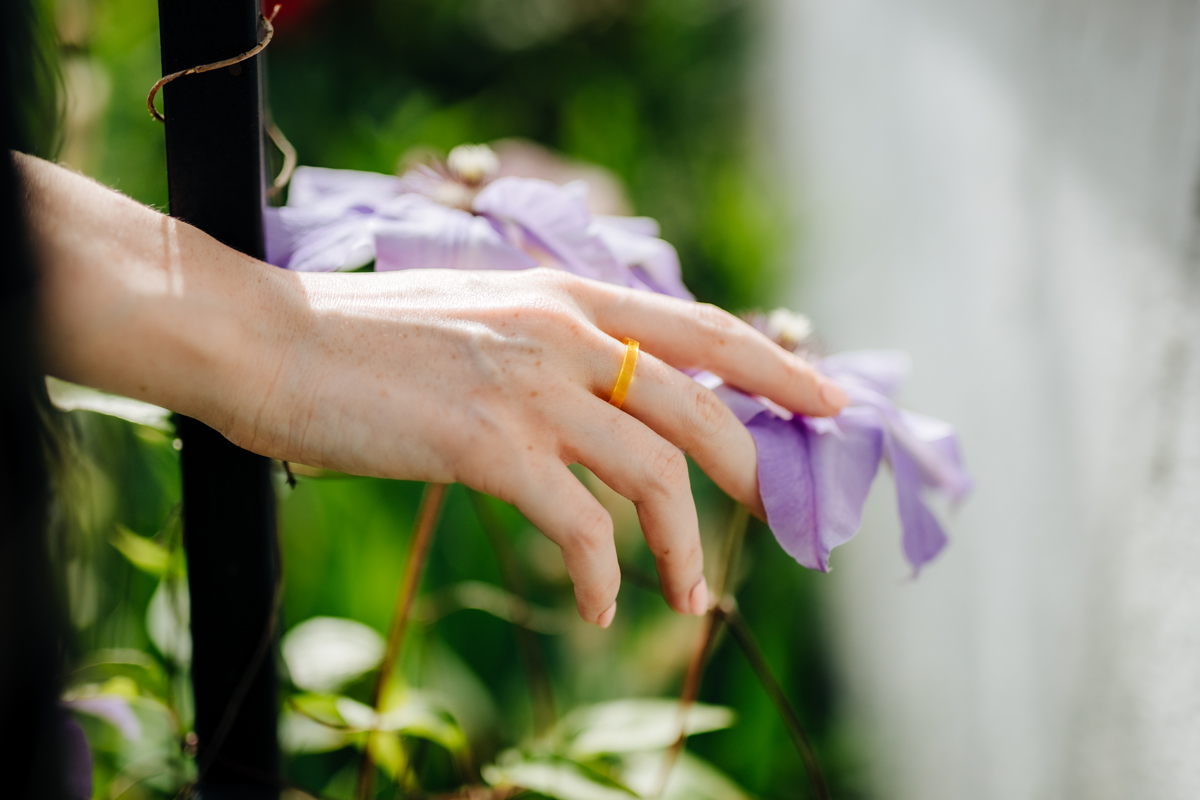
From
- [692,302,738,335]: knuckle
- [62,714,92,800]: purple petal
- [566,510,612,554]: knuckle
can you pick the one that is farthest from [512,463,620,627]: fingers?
[62,714,92,800]: purple petal

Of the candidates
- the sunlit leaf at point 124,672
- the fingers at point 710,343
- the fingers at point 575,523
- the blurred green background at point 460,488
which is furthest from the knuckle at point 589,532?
the sunlit leaf at point 124,672

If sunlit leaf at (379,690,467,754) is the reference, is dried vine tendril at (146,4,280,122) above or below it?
above

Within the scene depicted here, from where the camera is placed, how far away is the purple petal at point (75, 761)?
0.33m

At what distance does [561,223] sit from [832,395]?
0.19 metres

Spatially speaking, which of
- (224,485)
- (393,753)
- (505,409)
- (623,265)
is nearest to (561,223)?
(623,265)

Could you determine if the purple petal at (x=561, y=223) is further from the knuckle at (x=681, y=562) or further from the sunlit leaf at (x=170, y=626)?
the sunlit leaf at (x=170, y=626)

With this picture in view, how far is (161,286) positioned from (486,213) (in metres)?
0.21

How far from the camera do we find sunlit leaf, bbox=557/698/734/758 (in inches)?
24.7

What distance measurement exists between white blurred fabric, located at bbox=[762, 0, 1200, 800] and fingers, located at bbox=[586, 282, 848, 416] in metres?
0.33

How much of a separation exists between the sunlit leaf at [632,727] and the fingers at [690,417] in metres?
0.30

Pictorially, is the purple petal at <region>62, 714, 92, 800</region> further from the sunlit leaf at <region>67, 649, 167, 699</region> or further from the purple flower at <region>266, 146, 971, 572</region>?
the purple flower at <region>266, 146, 971, 572</region>

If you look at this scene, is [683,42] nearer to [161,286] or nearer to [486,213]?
[486,213]

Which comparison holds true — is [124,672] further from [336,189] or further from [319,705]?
[336,189]

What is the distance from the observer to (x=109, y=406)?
0.43 m
